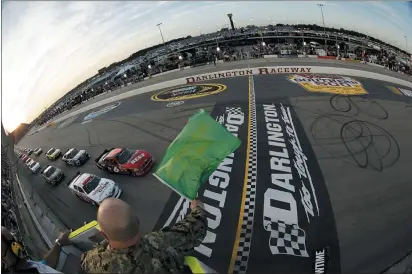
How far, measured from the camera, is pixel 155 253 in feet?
8.04

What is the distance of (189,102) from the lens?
445 centimetres

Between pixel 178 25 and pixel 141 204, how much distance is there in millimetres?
2503

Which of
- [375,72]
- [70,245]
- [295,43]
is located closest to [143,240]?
[70,245]

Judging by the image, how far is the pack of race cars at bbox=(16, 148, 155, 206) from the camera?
3477mm

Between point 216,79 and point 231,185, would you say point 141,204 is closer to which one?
point 231,185

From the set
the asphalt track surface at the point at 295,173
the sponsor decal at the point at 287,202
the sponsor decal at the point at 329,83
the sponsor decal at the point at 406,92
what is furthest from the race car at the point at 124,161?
the sponsor decal at the point at 406,92

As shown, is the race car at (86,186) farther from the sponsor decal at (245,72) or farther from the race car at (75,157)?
the sponsor decal at (245,72)

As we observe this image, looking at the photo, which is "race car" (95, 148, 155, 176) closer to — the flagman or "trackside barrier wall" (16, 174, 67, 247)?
"trackside barrier wall" (16, 174, 67, 247)

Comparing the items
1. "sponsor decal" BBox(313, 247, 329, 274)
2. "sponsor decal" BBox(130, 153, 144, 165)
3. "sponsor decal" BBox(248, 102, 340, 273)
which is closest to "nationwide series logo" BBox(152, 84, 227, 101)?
Result: "sponsor decal" BBox(130, 153, 144, 165)

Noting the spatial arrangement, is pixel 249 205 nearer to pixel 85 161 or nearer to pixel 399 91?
pixel 85 161

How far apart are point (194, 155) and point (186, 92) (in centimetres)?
188

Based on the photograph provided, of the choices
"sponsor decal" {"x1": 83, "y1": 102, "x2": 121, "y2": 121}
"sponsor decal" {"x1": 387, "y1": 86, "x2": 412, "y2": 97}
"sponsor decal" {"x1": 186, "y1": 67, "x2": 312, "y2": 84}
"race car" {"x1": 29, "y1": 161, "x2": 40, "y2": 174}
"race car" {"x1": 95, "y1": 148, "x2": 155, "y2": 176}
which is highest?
"sponsor decal" {"x1": 387, "y1": 86, "x2": 412, "y2": 97}

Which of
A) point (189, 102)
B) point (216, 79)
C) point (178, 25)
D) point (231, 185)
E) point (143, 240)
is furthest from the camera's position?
point (231, 185)

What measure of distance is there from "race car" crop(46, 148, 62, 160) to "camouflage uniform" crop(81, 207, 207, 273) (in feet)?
4.71
